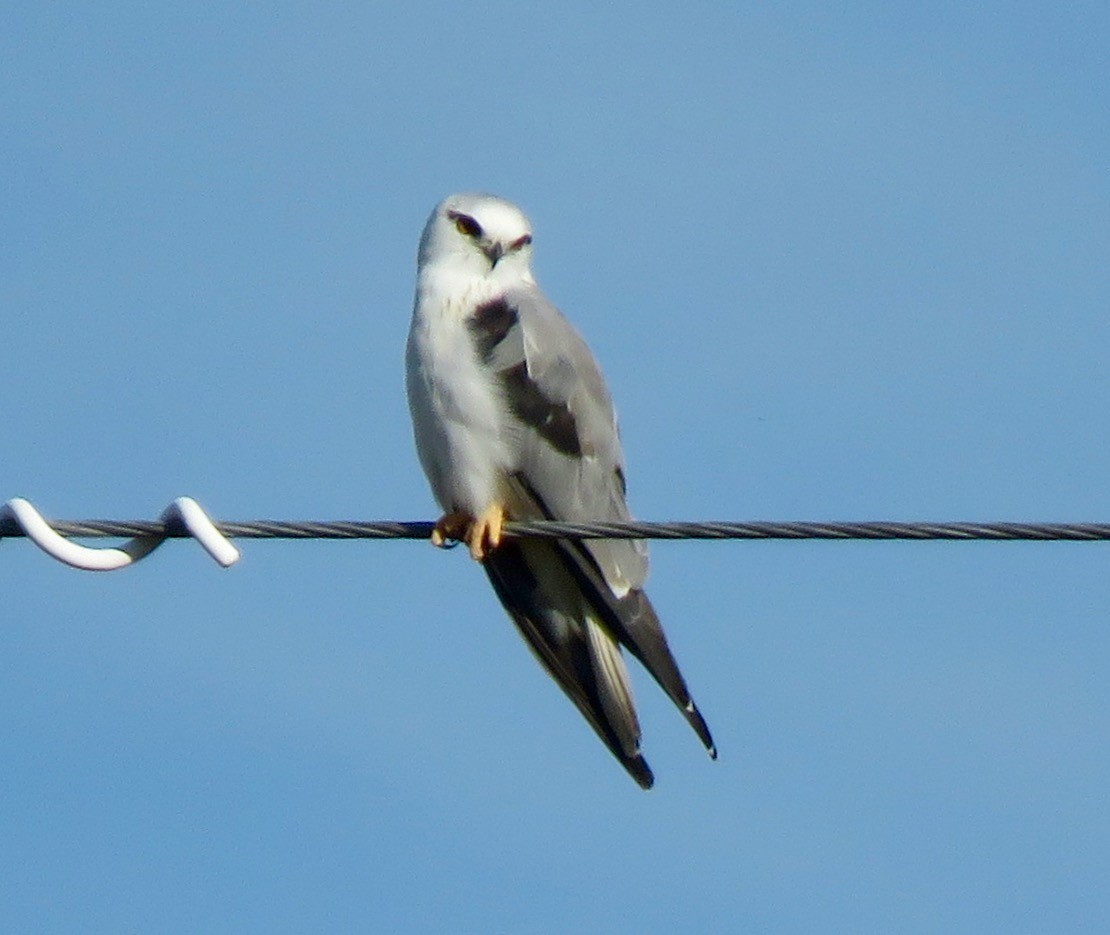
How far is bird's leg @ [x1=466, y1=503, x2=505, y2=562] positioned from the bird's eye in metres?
1.27

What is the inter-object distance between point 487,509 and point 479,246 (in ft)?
3.94

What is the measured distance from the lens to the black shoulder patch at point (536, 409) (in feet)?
21.3

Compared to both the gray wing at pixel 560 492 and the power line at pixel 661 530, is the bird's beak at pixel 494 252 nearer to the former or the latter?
the gray wing at pixel 560 492

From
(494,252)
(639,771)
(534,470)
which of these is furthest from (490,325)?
(639,771)

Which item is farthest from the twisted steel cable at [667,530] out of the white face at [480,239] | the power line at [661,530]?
the white face at [480,239]

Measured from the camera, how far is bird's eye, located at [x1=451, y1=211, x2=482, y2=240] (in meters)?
7.36

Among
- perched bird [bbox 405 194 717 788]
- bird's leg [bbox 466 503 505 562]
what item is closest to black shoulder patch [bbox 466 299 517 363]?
perched bird [bbox 405 194 717 788]

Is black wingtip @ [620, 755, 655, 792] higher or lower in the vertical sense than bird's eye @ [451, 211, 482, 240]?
lower

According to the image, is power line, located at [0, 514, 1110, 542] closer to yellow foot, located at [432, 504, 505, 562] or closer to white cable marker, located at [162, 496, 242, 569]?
white cable marker, located at [162, 496, 242, 569]

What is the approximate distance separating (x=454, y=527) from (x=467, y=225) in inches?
56.1

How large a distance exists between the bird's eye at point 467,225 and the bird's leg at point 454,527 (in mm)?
1265

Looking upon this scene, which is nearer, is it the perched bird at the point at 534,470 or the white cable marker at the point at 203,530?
the white cable marker at the point at 203,530

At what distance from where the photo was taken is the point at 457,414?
6.47 m

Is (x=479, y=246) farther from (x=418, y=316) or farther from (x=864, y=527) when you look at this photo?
(x=864, y=527)
